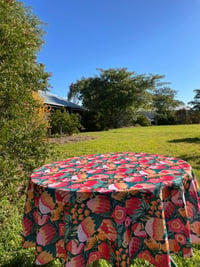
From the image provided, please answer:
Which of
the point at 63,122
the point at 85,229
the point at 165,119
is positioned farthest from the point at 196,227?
the point at 165,119

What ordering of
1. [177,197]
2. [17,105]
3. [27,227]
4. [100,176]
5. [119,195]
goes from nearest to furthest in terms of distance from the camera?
[119,195], [177,197], [100,176], [27,227], [17,105]

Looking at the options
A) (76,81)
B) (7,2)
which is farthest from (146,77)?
(7,2)

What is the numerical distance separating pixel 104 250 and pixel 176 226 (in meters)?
0.47

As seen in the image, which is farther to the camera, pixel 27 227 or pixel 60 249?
pixel 27 227

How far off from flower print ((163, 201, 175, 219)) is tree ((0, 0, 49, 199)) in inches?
84.9

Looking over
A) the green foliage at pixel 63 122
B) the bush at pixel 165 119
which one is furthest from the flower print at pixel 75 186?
the bush at pixel 165 119

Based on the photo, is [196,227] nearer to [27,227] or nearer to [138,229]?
[138,229]

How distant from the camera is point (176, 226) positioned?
1079 mm

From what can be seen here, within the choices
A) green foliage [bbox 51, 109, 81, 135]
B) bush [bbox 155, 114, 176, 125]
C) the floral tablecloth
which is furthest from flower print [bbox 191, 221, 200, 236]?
bush [bbox 155, 114, 176, 125]

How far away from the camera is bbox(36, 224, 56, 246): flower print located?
42.6 inches

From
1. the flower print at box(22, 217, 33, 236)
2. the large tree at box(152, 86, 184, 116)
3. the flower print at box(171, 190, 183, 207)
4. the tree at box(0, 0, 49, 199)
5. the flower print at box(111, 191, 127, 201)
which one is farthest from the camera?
the large tree at box(152, 86, 184, 116)

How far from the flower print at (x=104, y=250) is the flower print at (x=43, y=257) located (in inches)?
13.2

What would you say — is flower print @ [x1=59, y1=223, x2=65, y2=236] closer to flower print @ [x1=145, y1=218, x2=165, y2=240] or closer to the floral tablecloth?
the floral tablecloth

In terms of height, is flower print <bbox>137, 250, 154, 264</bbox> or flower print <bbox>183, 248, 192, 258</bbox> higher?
flower print <bbox>137, 250, 154, 264</bbox>
